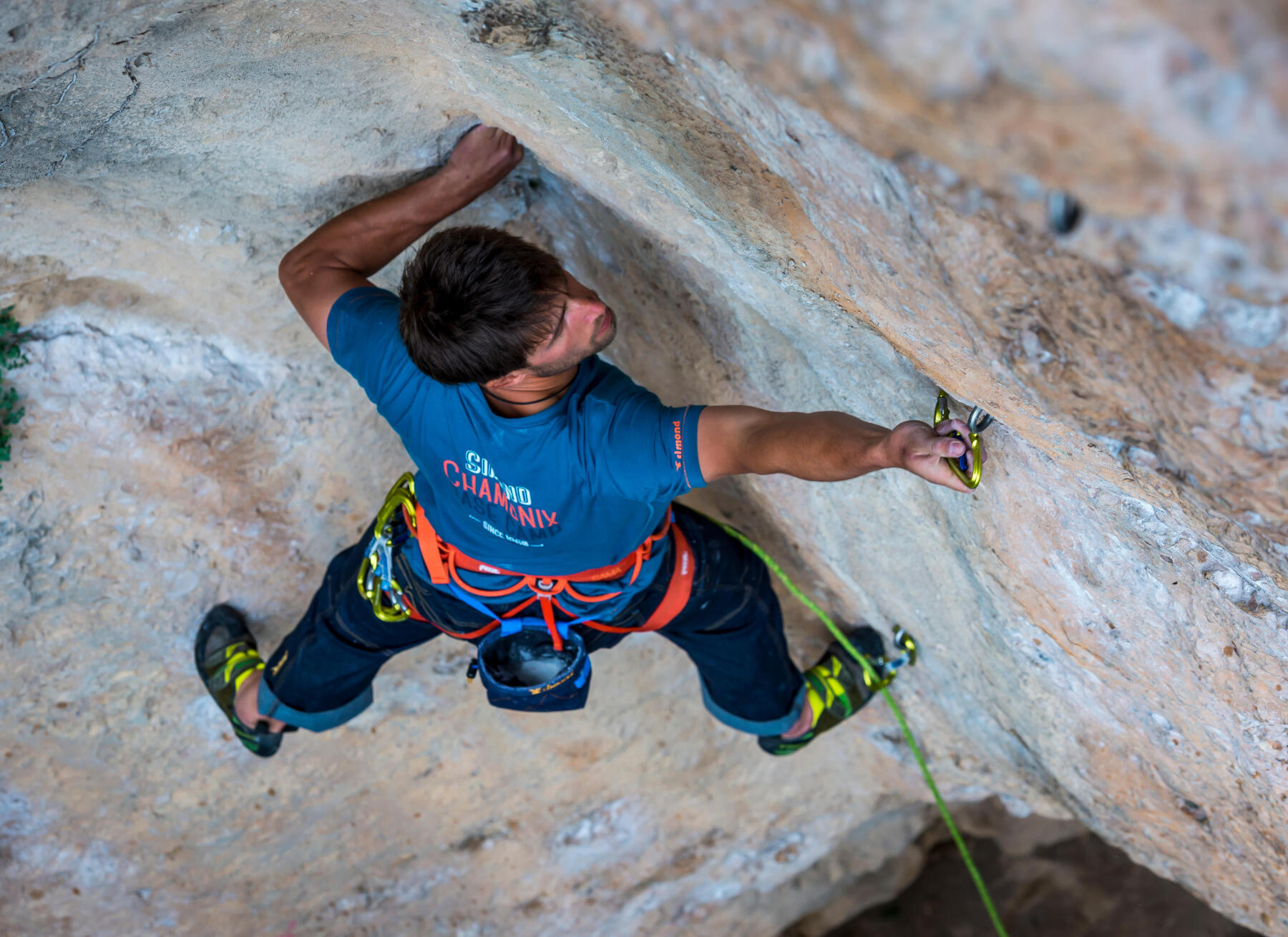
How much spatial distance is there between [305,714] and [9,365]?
1201 millimetres

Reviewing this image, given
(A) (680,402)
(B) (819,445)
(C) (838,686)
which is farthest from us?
(C) (838,686)

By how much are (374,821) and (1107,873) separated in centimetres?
369

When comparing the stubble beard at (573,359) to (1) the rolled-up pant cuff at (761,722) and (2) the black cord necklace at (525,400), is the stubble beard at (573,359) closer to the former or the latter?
(2) the black cord necklace at (525,400)

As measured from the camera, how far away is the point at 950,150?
2.90 ft

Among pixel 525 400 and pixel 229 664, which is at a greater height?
pixel 525 400

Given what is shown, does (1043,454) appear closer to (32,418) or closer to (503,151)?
(503,151)

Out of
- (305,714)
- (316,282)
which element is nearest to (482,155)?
(316,282)

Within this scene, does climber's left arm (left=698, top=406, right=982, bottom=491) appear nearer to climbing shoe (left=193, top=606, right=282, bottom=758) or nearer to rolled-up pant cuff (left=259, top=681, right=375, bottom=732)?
rolled-up pant cuff (left=259, top=681, right=375, bottom=732)

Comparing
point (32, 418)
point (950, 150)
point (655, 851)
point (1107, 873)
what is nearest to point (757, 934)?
point (655, 851)

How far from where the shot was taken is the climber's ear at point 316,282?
207cm

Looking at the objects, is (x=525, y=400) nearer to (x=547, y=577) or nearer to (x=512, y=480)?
(x=512, y=480)

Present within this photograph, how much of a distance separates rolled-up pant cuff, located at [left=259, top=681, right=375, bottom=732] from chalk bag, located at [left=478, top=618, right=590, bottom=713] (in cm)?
71

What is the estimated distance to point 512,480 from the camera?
1.88 metres

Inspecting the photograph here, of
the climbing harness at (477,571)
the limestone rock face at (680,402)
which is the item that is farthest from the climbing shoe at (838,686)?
the climbing harness at (477,571)
